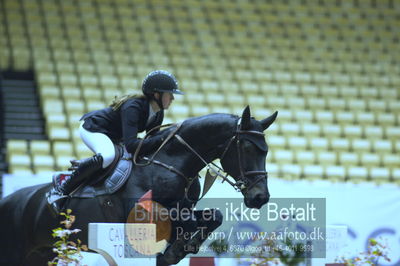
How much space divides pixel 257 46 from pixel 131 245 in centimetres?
975

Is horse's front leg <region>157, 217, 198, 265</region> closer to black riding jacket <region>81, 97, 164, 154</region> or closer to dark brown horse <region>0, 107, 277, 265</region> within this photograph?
dark brown horse <region>0, 107, 277, 265</region>

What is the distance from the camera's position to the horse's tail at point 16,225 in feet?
18.4

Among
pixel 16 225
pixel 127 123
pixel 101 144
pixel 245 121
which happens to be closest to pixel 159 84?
pixel 127 123

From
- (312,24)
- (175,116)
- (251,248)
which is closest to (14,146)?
(175,116)

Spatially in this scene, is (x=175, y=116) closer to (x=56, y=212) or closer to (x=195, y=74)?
(x=195, y=74)

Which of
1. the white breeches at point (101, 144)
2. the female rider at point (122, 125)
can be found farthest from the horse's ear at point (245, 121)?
the white breeches at point (101, 144)

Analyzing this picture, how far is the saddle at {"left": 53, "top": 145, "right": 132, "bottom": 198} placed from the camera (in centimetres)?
484

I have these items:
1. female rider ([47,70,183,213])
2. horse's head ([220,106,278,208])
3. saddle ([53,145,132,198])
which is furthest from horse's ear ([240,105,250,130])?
saddle ([53,145,132,198])

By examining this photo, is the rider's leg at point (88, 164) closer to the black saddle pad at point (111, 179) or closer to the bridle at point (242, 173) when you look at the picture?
the black saddle pad at point (111, 179)

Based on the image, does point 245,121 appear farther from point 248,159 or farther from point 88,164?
point 88,164

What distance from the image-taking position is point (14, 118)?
439 inches

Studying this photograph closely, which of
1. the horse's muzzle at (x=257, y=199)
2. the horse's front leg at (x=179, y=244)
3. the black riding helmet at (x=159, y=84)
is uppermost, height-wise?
the black riding helmet at (x=159, y=84)

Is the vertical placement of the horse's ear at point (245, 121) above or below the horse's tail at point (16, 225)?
above

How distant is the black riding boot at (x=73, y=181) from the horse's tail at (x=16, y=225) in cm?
40
